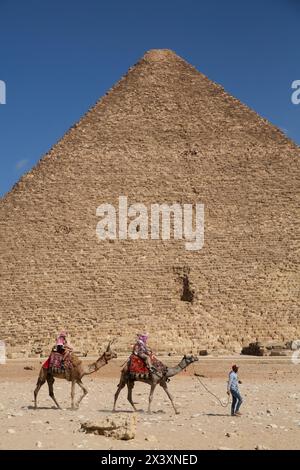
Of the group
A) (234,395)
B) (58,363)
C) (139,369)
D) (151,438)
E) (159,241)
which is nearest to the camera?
(151,438)

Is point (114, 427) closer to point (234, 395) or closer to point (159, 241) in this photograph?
point (234, 395)

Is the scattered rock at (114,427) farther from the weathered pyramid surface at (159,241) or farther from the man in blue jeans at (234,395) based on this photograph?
the weathered pyramid surface at (159,241)

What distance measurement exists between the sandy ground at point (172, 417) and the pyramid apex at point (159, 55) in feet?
92.3

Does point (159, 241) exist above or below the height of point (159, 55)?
below

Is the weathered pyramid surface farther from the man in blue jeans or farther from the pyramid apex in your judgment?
the man in blue jeans

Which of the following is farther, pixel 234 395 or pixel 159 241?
pixel 159 241

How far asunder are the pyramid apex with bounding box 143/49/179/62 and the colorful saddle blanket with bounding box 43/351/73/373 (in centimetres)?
3308

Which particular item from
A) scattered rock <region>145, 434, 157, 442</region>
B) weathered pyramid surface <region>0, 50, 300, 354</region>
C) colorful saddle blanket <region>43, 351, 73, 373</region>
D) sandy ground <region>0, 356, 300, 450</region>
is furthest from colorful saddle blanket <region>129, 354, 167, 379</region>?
weathered pyramid surface <region>0, 50, 300, 354</region>

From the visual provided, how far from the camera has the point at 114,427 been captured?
26.1 ft

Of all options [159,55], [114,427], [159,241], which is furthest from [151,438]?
[159,55]

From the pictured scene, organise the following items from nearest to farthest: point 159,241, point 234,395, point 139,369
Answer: point 234,395 → point 139,369 → point 159,241

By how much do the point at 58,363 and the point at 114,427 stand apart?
3282mm

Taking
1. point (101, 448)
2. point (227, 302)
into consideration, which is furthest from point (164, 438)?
point (227, 302)

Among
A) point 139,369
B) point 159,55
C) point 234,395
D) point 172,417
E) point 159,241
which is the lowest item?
point 172,417
